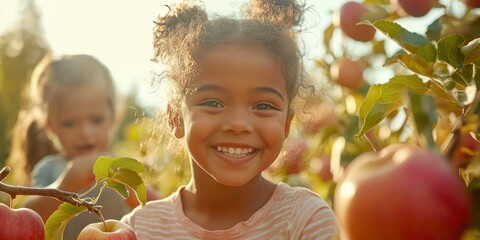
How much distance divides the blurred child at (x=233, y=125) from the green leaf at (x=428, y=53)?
63 centimetres

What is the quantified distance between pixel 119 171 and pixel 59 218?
0.39 ft

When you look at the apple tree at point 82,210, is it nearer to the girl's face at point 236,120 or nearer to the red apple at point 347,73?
the girl's face at point 236,120

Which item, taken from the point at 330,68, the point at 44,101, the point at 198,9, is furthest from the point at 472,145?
the point at 44,101

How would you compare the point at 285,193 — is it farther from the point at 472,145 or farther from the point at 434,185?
the point at 434,185

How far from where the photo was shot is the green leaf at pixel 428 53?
3.50ft

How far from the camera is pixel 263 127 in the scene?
170 centimetres

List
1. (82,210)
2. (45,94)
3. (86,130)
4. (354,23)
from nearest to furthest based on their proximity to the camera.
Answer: (82,210)
(354,23)
(86,130)
(45,94)

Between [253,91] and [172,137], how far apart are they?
0.55 meters

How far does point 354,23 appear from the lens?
250 cm

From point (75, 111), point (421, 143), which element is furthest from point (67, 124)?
point (421, 143)

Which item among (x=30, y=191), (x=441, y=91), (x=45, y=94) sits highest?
(x=441, y=91)

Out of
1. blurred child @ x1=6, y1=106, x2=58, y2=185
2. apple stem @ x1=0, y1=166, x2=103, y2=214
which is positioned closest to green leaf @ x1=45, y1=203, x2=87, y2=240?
apple stem @ x1=0, y1=166, x2=103, y2=214

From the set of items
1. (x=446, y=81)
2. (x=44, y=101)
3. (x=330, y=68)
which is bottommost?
(x=44, y=101)

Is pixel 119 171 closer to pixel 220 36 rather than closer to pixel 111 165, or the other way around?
pixel 111 165
